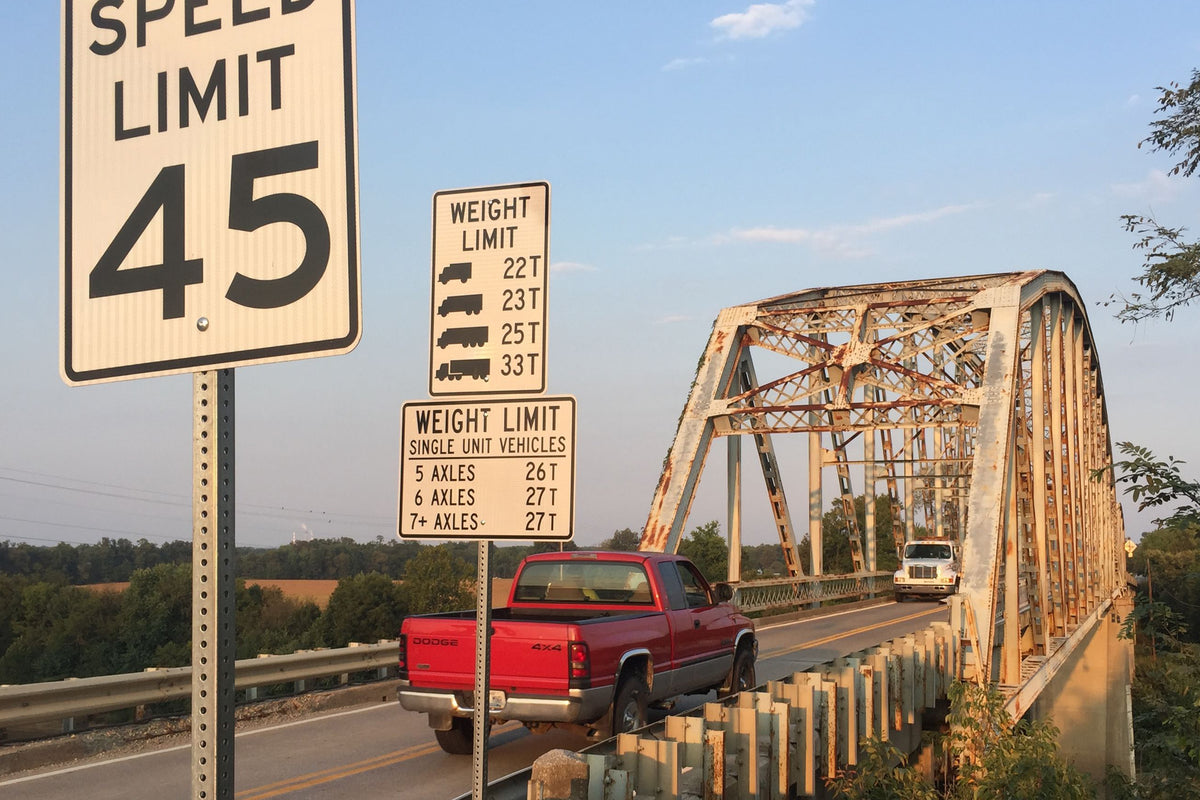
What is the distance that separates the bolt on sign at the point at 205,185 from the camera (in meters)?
2.47

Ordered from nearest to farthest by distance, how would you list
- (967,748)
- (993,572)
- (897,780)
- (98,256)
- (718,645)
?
1. (98,256)
2. (897,780)
3. (967,748)
4. (718,645)
5. (993,572)

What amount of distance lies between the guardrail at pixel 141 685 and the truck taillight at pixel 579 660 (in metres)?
3.28

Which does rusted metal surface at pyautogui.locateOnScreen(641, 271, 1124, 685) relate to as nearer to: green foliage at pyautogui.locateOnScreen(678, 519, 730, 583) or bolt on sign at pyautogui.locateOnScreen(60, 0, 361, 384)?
bolt on sign at pyautogui.locateOnScreen(60, 0, 361, 384)

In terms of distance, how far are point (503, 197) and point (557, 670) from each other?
6.22 meters

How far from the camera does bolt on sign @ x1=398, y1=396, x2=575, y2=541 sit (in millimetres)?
4719

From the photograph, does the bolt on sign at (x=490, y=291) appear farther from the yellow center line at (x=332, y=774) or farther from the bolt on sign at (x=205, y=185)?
the yellow center line at (x=332, y=774)

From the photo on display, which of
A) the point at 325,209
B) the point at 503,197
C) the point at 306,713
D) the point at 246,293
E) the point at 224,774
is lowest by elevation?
the point at 306,713

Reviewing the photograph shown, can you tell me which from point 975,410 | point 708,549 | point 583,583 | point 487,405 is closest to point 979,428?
point 975,410

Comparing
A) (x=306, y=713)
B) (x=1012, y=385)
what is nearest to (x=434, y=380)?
(x=306, y=713)

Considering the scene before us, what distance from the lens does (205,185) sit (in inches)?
102

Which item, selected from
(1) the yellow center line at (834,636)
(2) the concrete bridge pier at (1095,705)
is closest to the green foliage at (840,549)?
(2) the concrete bridge pier at (1095,705)

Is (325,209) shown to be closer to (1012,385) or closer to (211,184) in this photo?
(211,184)

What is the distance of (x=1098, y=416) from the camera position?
46.6 meters

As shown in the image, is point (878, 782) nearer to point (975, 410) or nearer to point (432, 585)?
point (975, 410)
